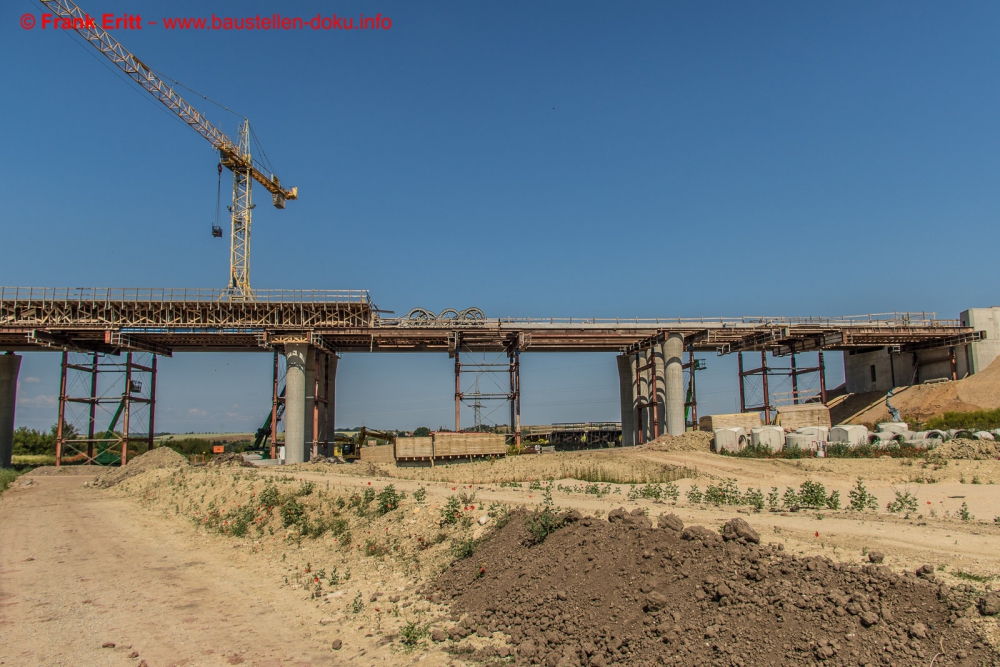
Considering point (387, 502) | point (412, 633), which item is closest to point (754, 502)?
point (387, 502)

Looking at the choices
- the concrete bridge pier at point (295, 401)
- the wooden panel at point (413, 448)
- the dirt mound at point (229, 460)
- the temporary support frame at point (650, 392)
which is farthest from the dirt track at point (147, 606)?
the temporary support frame at point (650, 392)

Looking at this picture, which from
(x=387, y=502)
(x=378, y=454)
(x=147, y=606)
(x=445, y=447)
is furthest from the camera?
(x=378, y=454)

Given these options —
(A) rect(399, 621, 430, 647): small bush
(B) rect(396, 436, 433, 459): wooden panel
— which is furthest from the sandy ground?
(B) rect(396, 436, 433, 459): wooden panel

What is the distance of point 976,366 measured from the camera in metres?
60.5

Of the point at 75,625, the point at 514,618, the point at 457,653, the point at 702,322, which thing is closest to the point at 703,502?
the point at 514,618

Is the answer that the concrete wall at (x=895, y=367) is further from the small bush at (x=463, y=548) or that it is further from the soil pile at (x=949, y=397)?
the small bush at (x=463, y=548)

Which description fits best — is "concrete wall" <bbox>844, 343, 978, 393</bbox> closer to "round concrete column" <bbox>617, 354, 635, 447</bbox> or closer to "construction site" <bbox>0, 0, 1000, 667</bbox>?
"construction site" <bbox>0, 0, 1000, 667</bbox>

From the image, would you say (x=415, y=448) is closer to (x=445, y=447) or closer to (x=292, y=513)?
(x=445, y=447)

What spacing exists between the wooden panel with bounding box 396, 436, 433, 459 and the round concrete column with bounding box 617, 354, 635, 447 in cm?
2411

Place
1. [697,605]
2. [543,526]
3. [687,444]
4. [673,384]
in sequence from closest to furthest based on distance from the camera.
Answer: [697,605] < [543,526] < [687,444] < [673,384]

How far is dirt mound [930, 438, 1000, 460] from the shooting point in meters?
31.4

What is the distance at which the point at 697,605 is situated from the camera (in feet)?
29.8

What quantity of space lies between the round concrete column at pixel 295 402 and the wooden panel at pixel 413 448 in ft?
29.5

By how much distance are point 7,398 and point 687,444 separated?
6050 centimetres
